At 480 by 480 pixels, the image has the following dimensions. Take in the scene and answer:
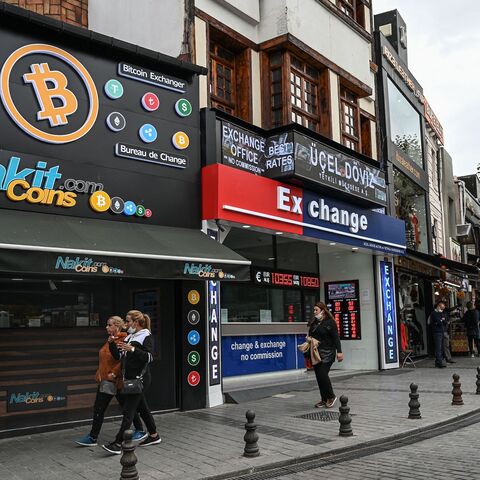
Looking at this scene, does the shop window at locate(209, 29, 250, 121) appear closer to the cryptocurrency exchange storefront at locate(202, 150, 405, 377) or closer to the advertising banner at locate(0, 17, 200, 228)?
the advertising banner at locate(0, 17, 200, 228)

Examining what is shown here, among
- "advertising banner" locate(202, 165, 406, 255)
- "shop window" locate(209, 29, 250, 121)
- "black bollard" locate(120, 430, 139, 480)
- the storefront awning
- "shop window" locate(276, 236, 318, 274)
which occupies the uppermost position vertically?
→ "shop window" locate(209, 29, 250, 121)

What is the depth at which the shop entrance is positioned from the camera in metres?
8.16

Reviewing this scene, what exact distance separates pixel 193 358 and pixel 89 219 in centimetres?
308

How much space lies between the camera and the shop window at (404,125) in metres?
19.1

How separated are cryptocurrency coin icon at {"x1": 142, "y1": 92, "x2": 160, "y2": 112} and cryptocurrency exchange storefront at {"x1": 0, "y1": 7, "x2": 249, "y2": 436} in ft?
0.07

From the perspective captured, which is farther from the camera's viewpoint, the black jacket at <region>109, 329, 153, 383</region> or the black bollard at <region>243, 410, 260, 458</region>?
the black jacket at <region>109, 329, 153, 383</region>

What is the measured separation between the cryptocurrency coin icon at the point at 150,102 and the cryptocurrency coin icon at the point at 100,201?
1912mm

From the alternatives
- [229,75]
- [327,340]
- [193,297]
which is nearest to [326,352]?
[327,340]

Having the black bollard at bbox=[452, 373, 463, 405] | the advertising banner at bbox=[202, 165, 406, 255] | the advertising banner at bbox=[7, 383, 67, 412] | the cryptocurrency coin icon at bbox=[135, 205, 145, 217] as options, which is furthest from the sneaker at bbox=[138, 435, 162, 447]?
the black bollard at bbox=[452, 373, 463, 405]

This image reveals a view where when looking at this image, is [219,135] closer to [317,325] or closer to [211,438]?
[317,325]

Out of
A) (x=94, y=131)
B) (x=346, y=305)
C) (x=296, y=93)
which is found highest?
(x=296, y=93)

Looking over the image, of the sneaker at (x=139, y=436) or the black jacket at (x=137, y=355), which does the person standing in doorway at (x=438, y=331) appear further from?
the black jacket at (x=137, y=355)

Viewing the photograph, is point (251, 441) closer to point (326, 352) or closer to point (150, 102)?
point (326, 352)

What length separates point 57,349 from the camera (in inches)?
340
